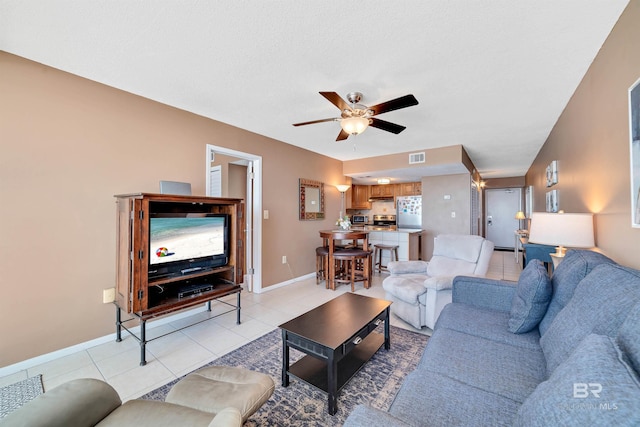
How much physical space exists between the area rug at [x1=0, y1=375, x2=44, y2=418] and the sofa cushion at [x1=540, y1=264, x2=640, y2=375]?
309 centimetres

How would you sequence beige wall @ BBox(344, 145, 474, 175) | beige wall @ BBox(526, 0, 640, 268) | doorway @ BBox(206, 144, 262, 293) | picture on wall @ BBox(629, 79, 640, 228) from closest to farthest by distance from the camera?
picture on wall @ BBox(629, 79, 640, 228)
beige wall @ BBox(526, 0, 640, 268)
doorway @ BBox(206, 144, 262, 293)
beige wall @ BBox(344, 145, 474, 175)

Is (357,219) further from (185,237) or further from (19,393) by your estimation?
(19,393)

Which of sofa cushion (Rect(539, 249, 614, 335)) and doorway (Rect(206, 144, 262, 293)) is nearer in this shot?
sofa cushion (Rect(539, 249, 614, 335))

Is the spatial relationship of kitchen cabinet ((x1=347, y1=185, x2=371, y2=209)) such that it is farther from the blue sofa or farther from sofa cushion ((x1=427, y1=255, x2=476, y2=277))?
the blue sofa

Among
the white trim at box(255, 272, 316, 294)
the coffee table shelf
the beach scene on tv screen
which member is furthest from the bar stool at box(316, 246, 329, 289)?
the coffee table shelf

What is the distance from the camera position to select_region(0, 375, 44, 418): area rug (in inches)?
65.8

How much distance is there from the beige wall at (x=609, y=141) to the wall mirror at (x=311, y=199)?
3629 mm

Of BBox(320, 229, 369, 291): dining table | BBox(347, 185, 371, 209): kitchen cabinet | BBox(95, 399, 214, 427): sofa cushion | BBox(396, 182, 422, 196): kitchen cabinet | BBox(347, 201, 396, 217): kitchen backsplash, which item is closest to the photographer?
BBox(95, 399, 214, 427): sofa cushion

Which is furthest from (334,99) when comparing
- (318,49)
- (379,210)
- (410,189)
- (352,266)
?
(379,210)

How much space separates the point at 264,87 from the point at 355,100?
2.95ft

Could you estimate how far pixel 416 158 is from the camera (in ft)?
16.1

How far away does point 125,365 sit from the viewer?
2143 mm

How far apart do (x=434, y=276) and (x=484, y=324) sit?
1.24 meters

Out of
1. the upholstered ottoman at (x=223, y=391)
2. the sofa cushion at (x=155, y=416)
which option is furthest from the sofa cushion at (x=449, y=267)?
the sofa cushion at (x=155, y=416)
